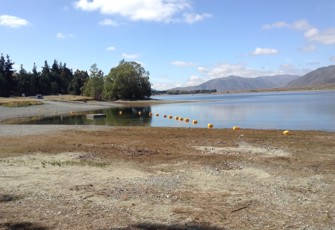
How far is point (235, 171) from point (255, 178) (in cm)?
115

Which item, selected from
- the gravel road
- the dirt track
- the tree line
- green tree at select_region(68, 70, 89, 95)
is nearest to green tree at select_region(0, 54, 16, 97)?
the tree line

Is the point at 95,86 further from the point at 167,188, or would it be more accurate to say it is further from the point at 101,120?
the point at 167,188

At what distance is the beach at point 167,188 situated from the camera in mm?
7707

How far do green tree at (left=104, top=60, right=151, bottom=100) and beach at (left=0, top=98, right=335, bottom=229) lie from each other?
110036mm

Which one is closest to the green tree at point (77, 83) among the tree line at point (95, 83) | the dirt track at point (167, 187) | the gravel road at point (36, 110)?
the tree line at point (95, 83)

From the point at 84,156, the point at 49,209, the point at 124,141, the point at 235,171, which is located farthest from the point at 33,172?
the point at 124,141

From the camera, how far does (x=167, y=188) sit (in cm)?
1030

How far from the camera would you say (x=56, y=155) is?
52.0 feet

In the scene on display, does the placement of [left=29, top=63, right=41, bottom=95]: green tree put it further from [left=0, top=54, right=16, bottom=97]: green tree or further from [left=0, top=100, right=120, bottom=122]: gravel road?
[left=0, top=100, right=120, bottom=122]: gravel road

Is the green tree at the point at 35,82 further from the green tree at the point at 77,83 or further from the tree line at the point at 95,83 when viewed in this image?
the green tree at the point at 77,83

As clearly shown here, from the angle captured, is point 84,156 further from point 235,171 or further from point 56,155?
point 235,171

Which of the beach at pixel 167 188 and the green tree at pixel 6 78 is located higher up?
the green tree at pixel 6 78

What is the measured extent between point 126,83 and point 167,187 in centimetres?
11861

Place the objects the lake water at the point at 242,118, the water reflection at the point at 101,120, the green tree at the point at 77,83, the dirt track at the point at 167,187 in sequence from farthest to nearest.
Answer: the green tree at the point at 77,83, the water reflection at the point at 101,120, the lake water at the point at 242,118, the dirt track at the point at 167,187
